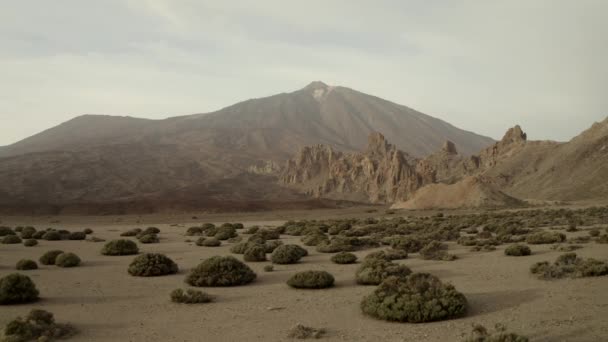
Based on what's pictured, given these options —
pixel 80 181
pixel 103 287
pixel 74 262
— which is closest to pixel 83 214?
pixel 80 181

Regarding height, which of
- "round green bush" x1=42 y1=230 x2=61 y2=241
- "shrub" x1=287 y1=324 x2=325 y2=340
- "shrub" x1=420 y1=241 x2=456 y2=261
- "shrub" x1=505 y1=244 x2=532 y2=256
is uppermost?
"shrub" x1=505 y1=244 x2=532 y2=256

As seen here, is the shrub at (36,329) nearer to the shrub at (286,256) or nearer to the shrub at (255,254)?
the shrub at (286,256)

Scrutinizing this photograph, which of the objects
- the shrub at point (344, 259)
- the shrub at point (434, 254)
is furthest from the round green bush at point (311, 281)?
the shrub at point (434, 254)

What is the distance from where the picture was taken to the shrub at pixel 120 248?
2186 cm

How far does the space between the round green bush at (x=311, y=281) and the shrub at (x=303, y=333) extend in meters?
4.20

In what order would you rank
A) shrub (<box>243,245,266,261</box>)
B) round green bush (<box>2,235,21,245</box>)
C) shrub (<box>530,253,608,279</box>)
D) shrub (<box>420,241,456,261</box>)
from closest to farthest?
shrub (<box>530,253,608,279</box>) → shrub (<box>420,241,456,261</box>) → shrub (<box>243,245,266,261</box>) → round green bush (<box>2,235,21,245</box>)

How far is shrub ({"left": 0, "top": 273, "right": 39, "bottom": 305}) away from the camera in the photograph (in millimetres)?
11734

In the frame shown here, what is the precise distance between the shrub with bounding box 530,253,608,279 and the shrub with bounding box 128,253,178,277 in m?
11.6

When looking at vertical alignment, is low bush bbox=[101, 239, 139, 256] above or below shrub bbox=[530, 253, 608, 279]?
below

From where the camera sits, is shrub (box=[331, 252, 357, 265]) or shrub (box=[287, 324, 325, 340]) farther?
shrub (box=[331, 252, 357, 265])

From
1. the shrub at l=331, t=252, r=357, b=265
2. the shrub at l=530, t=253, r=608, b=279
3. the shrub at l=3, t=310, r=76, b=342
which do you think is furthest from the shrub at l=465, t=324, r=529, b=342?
the shrub at l=331, t=252, r=357, b=265

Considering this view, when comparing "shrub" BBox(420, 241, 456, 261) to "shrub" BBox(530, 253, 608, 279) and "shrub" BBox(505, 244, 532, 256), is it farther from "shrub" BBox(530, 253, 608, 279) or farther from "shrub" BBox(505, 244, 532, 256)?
"shrub" BBox(530, 253, 608, 279)

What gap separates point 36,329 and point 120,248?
43.9 feet

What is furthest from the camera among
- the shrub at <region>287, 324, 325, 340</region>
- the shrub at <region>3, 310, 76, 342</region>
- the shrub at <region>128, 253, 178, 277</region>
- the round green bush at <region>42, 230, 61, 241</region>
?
the round green bush at <region>42, 230, 61, 241</region>
